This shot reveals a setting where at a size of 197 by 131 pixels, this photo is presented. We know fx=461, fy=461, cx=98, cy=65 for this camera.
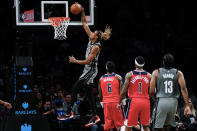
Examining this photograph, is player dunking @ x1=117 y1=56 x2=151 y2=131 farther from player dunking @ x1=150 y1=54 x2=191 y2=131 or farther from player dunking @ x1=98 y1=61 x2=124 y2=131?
player dunking @ x1=98 y1=61 x2=124 y2=131

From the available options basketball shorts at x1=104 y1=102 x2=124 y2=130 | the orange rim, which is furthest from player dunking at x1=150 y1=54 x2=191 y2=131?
the orange rim

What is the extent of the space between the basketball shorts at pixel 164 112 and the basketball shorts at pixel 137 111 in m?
0.80

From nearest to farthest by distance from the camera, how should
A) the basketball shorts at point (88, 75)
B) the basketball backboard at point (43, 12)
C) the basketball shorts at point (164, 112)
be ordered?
the basketball shorts at point (164, 112) → the basketball shorts at point (88, 75) → the basketball backboard at point (43, 12)

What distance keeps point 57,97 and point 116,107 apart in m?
4.03

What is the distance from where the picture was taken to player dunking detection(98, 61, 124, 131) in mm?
10594

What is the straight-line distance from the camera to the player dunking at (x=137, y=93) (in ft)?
31.2

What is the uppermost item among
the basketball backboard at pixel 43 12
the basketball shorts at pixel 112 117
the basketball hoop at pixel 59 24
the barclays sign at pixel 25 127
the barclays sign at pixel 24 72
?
the basketball backboard at pixel 43 12

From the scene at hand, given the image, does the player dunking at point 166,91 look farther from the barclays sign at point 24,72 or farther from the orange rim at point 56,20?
the barclays sign at point 24,72

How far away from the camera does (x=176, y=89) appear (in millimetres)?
8789

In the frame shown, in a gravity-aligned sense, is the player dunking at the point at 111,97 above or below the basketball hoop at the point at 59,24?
below

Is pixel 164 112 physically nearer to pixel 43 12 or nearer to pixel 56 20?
pixel 56 20

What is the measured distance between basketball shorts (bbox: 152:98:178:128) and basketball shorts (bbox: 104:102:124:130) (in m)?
1.93

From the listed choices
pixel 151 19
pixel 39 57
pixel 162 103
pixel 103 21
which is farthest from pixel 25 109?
pixel 151 19

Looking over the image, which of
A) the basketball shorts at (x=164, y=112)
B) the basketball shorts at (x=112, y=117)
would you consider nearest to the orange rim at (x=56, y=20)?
the basketball shorts at (x=112, y=117)
